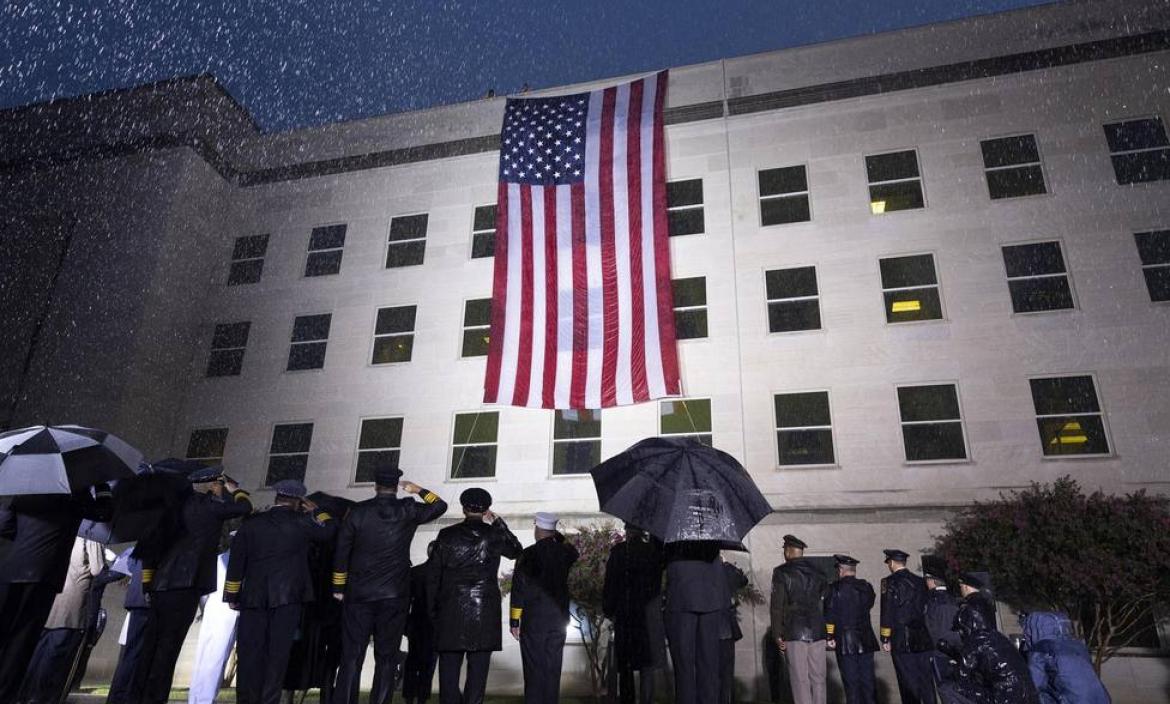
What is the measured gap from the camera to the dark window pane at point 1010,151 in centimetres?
1690

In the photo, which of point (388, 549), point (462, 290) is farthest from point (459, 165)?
point (388, 549)

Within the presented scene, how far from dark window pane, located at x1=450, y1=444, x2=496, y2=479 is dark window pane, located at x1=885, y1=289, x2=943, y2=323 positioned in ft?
34.1

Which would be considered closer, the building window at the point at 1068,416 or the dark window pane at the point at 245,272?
the building window at the point at 1068,416

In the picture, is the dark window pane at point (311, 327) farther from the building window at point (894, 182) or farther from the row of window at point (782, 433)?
the building window at point (894, 182)

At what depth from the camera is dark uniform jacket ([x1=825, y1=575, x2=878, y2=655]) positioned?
8.90m

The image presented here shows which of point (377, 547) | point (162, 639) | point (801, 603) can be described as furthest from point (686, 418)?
point (162, 639)

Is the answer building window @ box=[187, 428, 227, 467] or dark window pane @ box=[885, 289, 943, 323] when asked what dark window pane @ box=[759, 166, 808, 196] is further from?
building window @ box=[187, 428, 227, 467]

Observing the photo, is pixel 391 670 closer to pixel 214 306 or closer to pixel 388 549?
pixel 388 549

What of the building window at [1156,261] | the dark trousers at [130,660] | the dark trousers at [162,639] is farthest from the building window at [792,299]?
the dark trousers at [130,660]

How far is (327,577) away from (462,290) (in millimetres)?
12689

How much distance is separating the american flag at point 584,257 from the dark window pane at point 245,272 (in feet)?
35.7

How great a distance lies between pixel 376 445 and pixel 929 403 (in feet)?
A: 45.5

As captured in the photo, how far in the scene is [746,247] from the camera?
17938 millimetres

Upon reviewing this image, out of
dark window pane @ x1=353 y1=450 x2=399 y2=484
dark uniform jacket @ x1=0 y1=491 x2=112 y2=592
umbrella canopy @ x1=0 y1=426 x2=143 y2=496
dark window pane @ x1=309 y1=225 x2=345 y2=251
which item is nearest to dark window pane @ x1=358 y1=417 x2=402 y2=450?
dark window pane @ x1=353 y1=450 x2=399 y2=484
